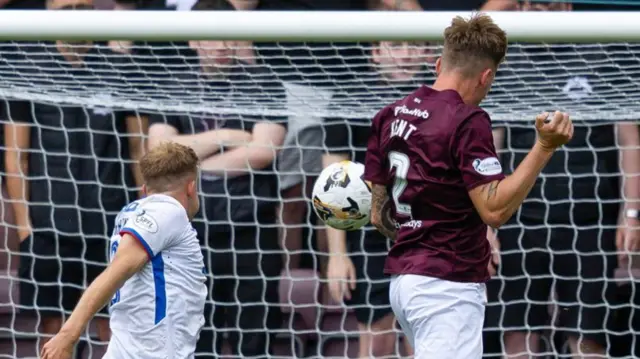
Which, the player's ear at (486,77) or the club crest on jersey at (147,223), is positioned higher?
the player's ear at (486,77)

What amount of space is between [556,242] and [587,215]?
187 mm

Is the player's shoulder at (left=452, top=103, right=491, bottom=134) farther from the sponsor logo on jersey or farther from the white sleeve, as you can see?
the white sleeve

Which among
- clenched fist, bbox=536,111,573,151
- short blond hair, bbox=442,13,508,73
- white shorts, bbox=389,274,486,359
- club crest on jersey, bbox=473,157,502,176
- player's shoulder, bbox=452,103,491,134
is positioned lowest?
white shorts, bbox=389,274,486,359

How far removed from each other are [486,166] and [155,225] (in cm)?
112

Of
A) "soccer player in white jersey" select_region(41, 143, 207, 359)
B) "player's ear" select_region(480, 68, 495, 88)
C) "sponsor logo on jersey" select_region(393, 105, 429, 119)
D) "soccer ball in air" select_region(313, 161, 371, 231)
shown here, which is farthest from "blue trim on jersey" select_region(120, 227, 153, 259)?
"player's ear" select_region(480, 68, 495, 88)

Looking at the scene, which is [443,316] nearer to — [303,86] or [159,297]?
[159,297]

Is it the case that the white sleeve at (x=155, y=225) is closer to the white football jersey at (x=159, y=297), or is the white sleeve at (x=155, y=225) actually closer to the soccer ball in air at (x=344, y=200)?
the white football jersey at (x=159, y=297)

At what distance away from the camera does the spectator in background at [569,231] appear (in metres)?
5.28

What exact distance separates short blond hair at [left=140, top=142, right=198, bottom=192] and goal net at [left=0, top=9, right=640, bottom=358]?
1184 mm

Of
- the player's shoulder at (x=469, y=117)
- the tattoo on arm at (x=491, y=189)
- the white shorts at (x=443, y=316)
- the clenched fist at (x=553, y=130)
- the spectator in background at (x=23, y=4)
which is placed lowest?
the white shorts at (x=443, y=316)

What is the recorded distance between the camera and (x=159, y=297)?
3.84 m

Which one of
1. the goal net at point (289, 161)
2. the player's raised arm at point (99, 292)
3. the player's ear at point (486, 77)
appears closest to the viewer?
the player's ear at point (486, 77)

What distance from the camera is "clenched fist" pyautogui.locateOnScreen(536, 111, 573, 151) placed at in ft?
10.5

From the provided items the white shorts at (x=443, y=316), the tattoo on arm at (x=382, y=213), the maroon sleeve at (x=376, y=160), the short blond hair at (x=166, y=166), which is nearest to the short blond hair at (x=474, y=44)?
the maroon sleeve at (x=376, y=160)
